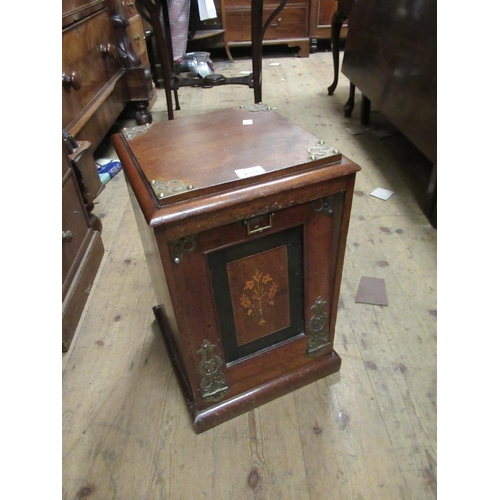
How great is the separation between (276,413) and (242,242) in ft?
1.73

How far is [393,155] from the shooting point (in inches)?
84.6

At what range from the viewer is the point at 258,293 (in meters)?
0.83

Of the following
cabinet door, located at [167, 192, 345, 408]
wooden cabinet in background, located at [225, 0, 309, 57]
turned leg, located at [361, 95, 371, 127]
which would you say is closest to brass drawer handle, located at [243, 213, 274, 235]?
cabinet door, located at [167, 192, 345, 408]

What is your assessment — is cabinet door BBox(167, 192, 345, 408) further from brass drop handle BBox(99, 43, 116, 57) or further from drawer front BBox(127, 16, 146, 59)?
drawer front BBox(127, 16, 146, 59)

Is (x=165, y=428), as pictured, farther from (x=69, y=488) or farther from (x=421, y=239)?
(x=421, y=239)

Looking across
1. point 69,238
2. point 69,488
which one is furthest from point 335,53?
point 69,488

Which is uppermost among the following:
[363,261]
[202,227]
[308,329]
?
[202,227]

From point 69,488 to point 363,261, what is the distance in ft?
3.83

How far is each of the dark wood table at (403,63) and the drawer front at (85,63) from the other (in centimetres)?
140

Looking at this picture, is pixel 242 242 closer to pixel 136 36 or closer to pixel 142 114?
pixel 142 114

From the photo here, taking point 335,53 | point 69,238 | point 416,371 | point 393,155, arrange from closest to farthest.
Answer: point 416,371, point 69,238, point 393,155, point 335,53

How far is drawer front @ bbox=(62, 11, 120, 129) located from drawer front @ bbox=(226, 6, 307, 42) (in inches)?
75.8

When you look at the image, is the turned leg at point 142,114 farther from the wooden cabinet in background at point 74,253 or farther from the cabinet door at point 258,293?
the cabinet door at point 258,293

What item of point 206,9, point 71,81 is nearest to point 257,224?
point 71,81
